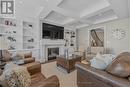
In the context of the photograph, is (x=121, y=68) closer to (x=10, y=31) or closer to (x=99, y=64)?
(x=99, y=64)

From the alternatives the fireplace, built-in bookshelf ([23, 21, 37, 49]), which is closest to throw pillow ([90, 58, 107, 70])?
built-in bookshelf ([23, 21, 37, 49])

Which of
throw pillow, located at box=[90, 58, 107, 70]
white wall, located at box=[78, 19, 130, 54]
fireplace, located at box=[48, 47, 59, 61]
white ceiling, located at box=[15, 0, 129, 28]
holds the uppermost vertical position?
white ceiling, located at box=[15, 0, 129, 28]

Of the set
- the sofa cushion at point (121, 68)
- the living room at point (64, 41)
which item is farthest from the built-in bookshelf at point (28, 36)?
the sofa cushion at point (121, 68)

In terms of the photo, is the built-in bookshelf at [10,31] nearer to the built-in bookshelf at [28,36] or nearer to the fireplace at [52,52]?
the built-in bookshelf at [28,36]

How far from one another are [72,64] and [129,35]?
9.59ft

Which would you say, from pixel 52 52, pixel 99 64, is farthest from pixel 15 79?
pixel 52 52

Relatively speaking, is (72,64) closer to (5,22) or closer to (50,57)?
(50,57)

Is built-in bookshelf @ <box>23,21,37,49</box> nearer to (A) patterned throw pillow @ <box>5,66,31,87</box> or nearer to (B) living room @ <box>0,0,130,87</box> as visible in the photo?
(B) living room @ <box>0,0,130,87</box>

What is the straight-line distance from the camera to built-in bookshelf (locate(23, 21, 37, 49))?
5412 millimetres

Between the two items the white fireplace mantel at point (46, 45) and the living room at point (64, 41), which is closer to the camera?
the living room at point (64, 41)

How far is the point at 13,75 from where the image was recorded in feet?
4.08

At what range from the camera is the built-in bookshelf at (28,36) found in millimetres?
5412

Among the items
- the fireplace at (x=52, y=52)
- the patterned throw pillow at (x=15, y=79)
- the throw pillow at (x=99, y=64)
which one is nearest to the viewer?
the patterned throw pillow at (x=15, y=79)

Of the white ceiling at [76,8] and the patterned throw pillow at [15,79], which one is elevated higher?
the white ceiling at [76,8]
